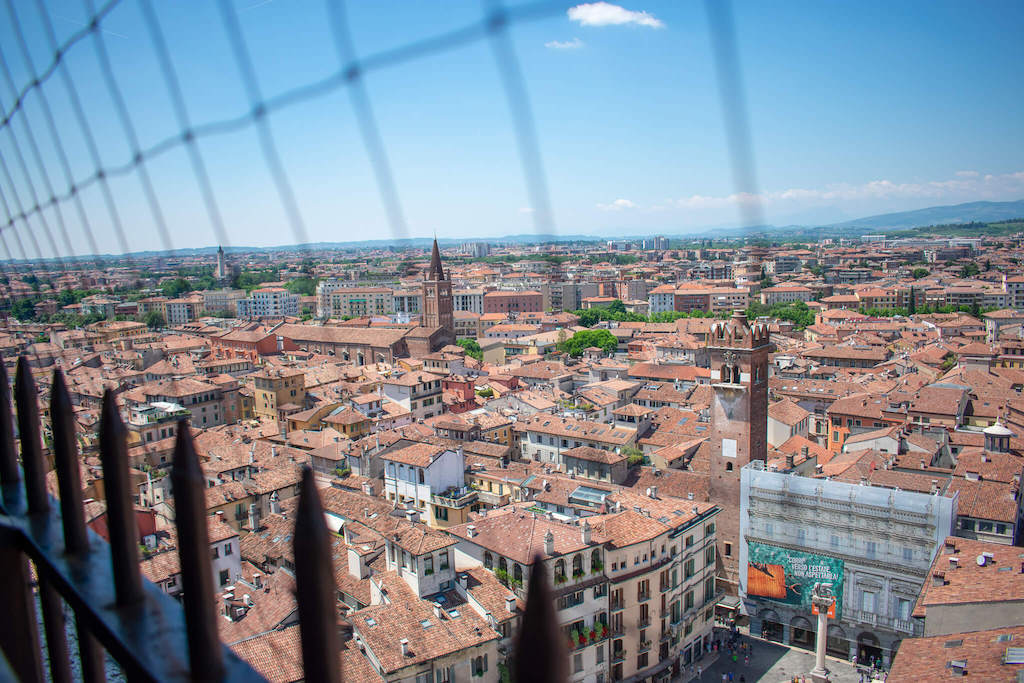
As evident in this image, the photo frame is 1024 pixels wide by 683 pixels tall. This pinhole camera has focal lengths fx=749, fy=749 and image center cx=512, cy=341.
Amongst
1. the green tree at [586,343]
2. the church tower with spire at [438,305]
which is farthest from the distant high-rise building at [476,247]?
the green tree at [586,343]

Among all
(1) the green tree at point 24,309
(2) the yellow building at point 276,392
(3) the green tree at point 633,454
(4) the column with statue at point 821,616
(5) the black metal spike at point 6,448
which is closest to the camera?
(5) the black metal spike at point 6,448

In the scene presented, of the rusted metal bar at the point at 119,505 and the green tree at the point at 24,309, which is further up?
the green tree at the point at 24,309

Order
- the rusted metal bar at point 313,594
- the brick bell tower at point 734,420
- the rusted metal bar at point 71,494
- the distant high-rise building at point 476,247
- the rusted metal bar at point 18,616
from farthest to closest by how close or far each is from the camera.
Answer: the brick bell tower at point 734,420
the distant high-rise building at point 476,247
the rusted metal bar at point 18,616
the rusted metal bar at point 71,494
the rusted metal bar at point 313,594

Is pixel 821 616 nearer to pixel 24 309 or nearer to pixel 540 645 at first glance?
pixel 24 309

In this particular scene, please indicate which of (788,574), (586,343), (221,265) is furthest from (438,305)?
(221,265)

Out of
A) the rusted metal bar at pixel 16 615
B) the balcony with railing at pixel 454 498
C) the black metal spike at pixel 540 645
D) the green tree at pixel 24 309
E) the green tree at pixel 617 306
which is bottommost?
the green tree at pixel 617 306

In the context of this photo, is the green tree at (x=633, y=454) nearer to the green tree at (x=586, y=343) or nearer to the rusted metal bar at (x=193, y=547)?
the rusted metal bar at (x=193, y=547)

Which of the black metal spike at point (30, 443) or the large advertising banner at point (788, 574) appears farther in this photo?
the large advertising banner at point (788, 574)
